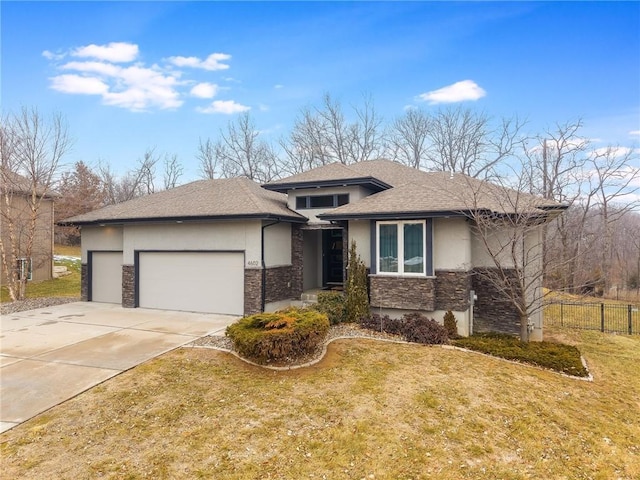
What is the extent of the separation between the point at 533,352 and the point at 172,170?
35.4 metres

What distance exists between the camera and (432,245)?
1058 cm

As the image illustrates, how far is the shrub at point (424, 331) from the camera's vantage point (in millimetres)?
Result: 9516

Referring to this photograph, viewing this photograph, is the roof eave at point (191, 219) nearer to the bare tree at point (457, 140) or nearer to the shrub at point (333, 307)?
the shrub at point (333, 307)

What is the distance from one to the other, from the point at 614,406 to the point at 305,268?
9.90 meters

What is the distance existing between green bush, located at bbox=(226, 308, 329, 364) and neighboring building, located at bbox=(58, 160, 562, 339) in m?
3.45

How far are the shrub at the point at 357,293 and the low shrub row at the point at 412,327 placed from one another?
28 cm

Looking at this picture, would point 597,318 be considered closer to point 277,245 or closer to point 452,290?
point 452,290

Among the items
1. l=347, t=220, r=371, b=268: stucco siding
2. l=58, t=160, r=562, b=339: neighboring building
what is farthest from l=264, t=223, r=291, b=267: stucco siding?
l=347, t=220, r=371, b=268: stucco siding

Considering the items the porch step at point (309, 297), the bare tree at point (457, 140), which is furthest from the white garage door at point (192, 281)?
the bare tree at point (457, 140)

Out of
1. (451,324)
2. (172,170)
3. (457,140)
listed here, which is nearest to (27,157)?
(451,324)

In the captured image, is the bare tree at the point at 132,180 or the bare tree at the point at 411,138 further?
the bare tree at the point at 132,180

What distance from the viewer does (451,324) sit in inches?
405

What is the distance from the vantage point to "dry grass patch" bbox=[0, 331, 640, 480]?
4.64 m

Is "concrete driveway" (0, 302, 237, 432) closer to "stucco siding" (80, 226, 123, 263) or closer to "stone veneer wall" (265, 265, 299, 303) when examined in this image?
"stone veneer wall" (265, 265, 299, 303)
